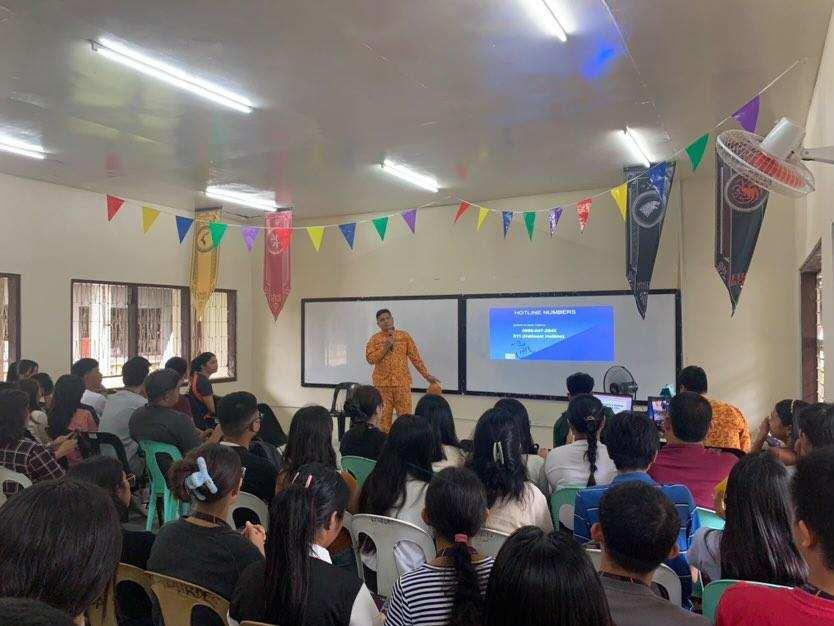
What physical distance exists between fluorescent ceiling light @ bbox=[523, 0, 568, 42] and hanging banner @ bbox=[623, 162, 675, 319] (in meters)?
2.69

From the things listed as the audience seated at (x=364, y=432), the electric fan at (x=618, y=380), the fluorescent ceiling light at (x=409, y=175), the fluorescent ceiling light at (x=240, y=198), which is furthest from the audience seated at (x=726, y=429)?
the fluorescent ceiling light at (x=240, y=198)

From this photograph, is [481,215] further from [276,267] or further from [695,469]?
[695,469]

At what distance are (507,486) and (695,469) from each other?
817 millimetres

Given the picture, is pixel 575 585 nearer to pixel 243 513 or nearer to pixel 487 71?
pixel 243 513

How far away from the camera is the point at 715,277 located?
6.33 m

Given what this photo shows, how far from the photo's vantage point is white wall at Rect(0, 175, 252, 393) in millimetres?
6359

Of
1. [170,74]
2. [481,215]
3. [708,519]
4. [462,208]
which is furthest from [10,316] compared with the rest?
[708,519]

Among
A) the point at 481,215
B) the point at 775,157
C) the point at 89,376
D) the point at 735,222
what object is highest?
the point at 481,215

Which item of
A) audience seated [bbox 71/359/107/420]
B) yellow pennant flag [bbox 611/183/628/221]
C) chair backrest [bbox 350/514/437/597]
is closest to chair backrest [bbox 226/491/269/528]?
chair backrest [bbox 350/514/437/597]

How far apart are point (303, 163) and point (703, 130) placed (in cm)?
353

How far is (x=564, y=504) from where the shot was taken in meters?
2.54

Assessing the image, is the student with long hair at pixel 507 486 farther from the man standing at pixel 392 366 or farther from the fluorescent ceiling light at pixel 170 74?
the man standing at pixel 392 366

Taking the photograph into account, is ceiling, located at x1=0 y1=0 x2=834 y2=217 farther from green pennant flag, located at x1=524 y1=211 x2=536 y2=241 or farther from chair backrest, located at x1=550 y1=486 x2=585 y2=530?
chair backrest, located at x1=550 y1=486 x2=585 y2=530

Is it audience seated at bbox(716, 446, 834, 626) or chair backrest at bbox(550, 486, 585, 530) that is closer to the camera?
audience seated at bbox(716, 446, 834, 626)
